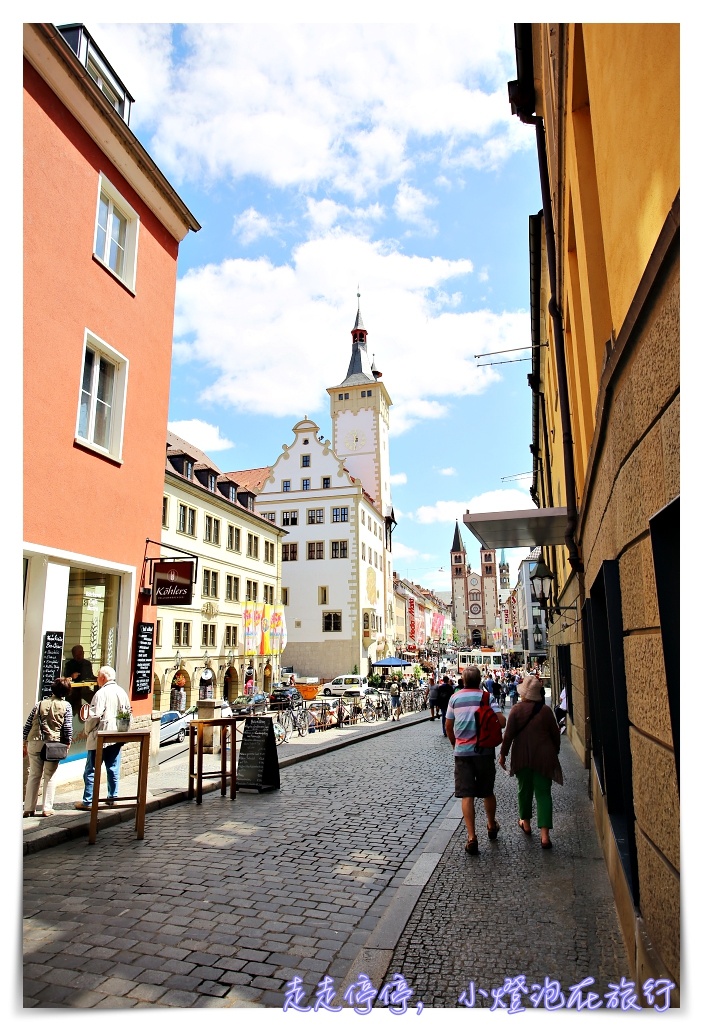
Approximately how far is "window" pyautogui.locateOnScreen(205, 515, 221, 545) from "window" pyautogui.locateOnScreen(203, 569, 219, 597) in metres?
1.63

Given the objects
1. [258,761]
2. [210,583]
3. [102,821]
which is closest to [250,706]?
[210,583]

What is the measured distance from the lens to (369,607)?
5272 cm

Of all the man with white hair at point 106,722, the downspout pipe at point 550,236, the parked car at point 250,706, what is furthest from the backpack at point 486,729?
the parked car at point 250,706

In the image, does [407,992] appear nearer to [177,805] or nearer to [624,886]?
[624,886]

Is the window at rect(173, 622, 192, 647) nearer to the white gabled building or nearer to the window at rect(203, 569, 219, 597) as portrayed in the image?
the window at rect(203, 569, 219, 597)

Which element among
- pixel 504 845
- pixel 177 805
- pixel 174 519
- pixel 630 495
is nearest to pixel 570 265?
pixel 630 495

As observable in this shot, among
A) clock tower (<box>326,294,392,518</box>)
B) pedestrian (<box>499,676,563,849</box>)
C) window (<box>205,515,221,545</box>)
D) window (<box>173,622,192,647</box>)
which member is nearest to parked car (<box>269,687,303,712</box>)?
window (<box>173,622,192,647</box>)

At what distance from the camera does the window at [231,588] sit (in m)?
34.6

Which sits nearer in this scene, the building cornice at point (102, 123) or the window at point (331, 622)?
the building cornice at point (102, 123)

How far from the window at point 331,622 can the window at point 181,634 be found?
21.5 m

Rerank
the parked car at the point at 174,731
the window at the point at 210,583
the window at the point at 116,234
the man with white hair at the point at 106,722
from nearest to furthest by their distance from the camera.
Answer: the man with white hair at the point at 106,722
the window at the point at 116,234
the parked car at the point at 174,731
the window at the point at 210,583

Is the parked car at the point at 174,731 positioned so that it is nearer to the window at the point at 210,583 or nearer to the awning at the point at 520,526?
the awning at the point at 520,526

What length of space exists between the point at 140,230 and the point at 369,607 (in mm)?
43219
